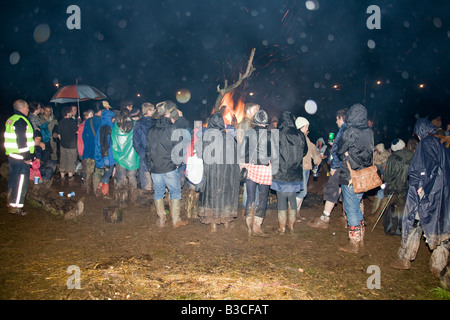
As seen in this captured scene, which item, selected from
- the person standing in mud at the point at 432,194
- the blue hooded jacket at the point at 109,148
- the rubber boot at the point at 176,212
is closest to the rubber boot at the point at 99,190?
the blue hooded jacket at the point at 109,148

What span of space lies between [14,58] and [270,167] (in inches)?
895

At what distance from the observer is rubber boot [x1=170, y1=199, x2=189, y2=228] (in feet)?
18.0

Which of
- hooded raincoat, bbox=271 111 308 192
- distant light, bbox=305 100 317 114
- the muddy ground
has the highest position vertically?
distant light, bbox=305 100 317 114

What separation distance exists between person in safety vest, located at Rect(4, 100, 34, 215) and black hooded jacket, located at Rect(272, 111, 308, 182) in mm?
5250

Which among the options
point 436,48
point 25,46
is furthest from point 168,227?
point 436,48

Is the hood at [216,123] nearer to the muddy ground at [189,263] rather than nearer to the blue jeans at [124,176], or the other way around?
the muddy ground at [189,263]

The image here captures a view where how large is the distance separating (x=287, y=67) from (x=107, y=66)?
2105 centimetres

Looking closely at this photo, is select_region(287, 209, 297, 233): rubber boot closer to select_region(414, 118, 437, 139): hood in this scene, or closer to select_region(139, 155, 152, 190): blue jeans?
select_region(414, 118, 437, 139): hood

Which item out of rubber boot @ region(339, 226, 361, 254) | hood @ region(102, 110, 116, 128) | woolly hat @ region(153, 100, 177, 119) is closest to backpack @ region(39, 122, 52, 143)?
hood @ region(102, 110, 116, 128)

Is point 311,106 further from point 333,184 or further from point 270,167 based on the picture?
point 270,167

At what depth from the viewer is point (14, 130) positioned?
17.9 feet

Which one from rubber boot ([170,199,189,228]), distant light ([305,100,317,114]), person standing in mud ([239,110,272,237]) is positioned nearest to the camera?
person standing in mud ([239,110,272,237])

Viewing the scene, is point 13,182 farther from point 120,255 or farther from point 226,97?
point 226,97

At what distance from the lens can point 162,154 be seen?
5156 mm
